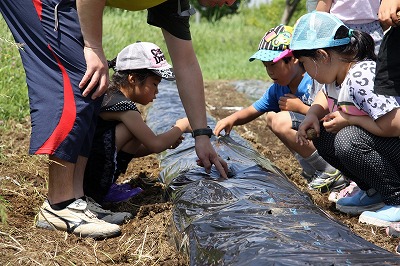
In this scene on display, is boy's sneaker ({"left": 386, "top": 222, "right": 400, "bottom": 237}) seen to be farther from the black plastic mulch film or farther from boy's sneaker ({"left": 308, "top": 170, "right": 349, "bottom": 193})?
boy's sneaker ({"left": 308, "top": 170, "right": 349, "bottom": 193})

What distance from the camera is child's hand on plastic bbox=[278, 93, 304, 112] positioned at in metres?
3.88

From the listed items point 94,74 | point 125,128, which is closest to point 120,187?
point 125,128

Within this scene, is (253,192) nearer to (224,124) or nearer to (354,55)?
(354,55)

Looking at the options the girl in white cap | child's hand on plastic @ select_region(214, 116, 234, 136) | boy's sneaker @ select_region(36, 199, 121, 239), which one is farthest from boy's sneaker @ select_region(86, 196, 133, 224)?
child's hand on plastic @ select_region(214, 116, 234, 136)

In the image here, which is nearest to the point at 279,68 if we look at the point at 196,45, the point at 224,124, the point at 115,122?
the point at 224,124

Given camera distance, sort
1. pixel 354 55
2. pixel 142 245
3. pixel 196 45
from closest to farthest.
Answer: pixel 142 245, pixel 354 55, pixel 196 45

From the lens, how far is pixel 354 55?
10.4ft

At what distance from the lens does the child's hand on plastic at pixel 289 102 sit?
153 inches

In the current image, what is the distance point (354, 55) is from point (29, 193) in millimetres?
1769

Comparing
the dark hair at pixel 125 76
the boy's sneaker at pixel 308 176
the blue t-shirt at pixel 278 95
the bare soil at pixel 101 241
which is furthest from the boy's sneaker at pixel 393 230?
the dark hair at pixel 125 76

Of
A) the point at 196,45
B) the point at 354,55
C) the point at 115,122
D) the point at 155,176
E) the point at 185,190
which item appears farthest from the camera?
the point at 196,45

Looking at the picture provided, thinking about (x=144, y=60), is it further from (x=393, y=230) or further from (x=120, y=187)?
(x=393, y=230)

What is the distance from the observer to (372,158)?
10.2 feet

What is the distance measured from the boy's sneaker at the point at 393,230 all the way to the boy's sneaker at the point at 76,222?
120 cm
